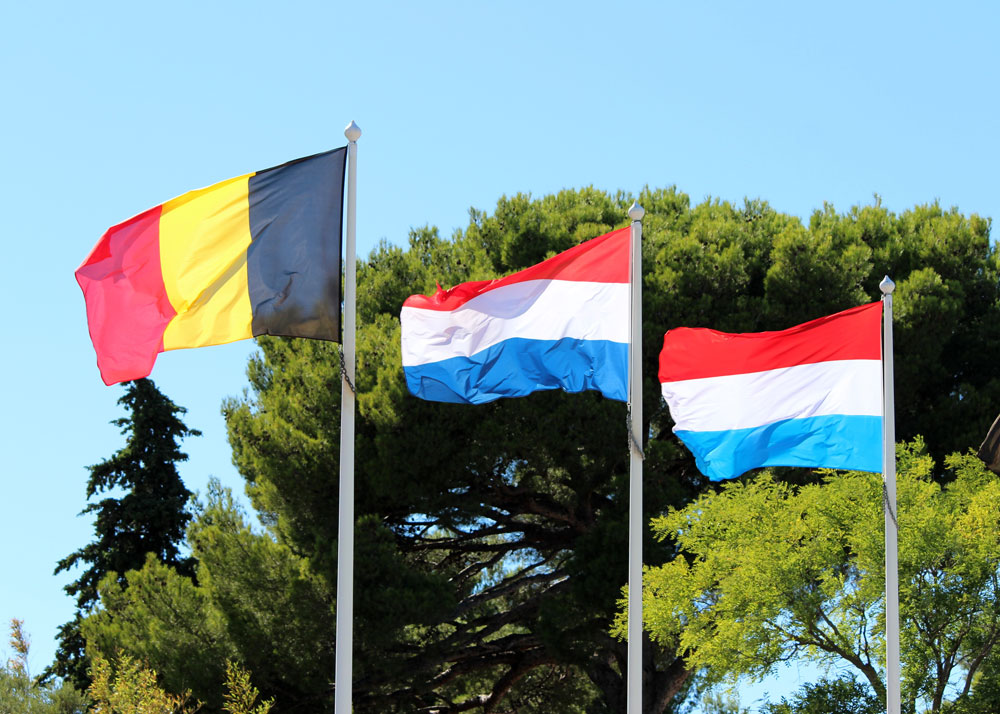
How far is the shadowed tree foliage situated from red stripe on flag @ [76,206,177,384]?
36.4 ft

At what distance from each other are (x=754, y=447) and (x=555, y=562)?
51.4 ft

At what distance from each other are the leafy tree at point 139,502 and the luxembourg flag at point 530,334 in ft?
73.6

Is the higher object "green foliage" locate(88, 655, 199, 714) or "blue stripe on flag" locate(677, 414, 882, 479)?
"blue stripe on flag" locate(677, 414, 882, 479)

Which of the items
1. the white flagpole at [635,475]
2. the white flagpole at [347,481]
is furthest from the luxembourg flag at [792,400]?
the white flagpole at [347,481]

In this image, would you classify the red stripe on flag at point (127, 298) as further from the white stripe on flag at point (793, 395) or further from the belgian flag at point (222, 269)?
the white stripe on flag at point (793, 395)

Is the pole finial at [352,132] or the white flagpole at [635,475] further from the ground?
the pole finial at [352,132]

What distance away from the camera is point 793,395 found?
37.6 feet

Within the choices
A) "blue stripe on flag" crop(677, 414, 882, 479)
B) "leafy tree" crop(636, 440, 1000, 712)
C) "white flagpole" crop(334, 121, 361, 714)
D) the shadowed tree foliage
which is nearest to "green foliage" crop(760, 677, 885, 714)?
"leafy tree" crop(636, 440, 1000, 712)

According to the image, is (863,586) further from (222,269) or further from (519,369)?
(222,269)

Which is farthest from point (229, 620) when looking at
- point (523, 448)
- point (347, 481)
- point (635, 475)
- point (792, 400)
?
point (792, 400)

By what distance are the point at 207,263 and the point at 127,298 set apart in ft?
2.50

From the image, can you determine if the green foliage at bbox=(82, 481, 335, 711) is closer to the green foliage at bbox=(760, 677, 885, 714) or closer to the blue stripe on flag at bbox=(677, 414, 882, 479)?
the green foliage at bbox=(760, 677, 885, 714)

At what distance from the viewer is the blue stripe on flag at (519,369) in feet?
36.7

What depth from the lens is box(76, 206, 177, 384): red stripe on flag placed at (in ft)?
34.1
